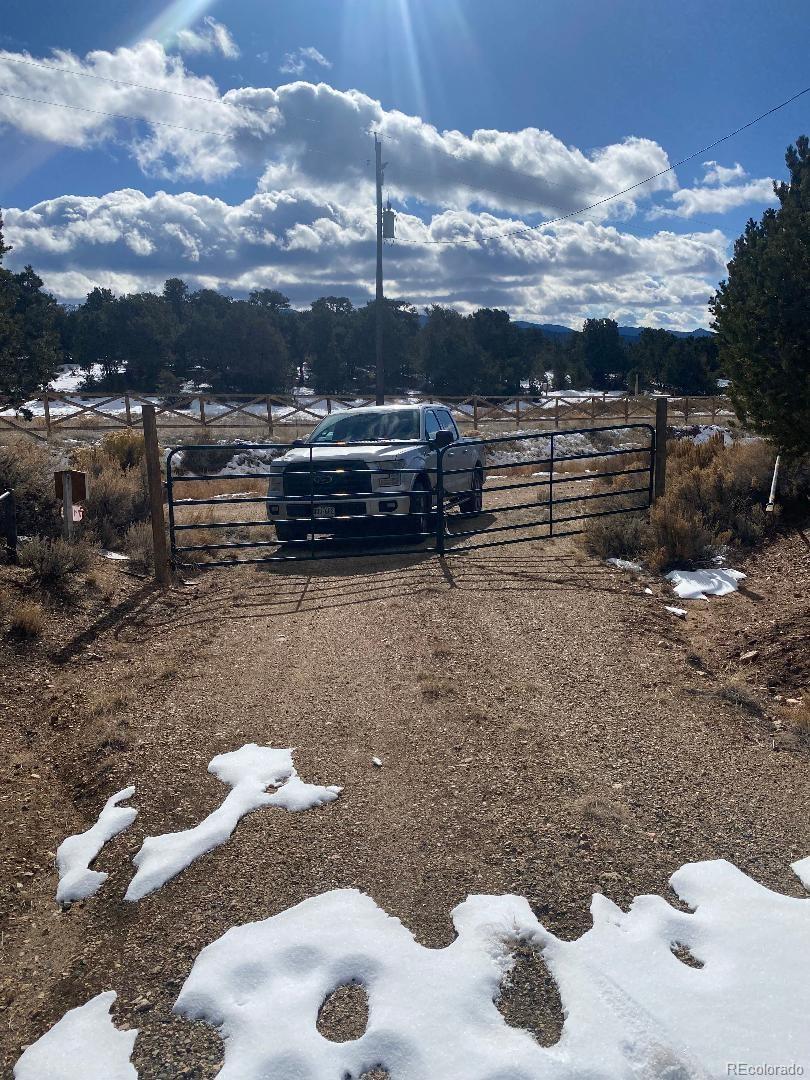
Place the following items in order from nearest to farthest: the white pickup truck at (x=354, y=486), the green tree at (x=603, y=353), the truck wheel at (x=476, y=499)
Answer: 1. the white pickup truck at (x=354, y=486)
2. the truck wheel at (x=476, y=499)
3. the green tree at (x=603, y=353)

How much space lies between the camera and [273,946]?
343 centimetres

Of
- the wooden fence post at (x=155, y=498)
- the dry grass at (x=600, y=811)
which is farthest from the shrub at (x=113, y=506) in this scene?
the dry grass at (x=600, y=811)

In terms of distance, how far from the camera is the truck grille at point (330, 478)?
409 inches

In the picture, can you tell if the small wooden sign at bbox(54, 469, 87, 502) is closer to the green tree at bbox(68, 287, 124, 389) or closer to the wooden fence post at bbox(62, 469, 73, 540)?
the wooden fence post at bbox(62, 469, 73, 540)

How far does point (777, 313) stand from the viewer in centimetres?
688

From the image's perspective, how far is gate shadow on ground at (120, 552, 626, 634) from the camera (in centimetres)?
847

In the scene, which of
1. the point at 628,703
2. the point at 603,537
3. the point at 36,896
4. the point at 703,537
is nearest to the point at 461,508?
the point at 603,537

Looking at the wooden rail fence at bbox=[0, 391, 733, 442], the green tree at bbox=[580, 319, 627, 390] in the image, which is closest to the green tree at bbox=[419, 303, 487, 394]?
the green tree at bbox=[580, 319, 627, 390]

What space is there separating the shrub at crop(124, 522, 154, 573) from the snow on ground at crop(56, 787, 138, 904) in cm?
528

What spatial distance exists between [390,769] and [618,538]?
6362 mm

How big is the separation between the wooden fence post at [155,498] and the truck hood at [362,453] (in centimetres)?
165

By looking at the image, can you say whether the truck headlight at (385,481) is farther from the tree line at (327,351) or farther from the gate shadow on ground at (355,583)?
the tree line at (327,351)

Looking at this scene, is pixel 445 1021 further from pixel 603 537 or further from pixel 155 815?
pixel 603 537

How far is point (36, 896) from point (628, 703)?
3850 millimetres
